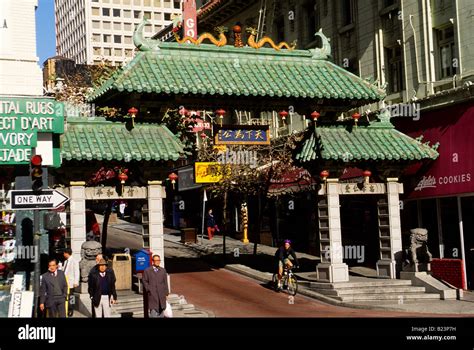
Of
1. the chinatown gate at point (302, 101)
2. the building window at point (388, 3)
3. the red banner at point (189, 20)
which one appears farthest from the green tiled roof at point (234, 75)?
the red banner at point (189, 20)

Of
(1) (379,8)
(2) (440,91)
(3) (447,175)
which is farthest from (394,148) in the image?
(1) (379,8)

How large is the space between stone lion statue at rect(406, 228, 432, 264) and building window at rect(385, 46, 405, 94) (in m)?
8.72

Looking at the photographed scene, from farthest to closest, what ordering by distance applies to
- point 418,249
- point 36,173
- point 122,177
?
point 418,249 → point 122,177 → point 36,173

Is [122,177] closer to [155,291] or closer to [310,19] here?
[155,291]

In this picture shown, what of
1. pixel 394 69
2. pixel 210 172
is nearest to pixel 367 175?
pixel 394 69

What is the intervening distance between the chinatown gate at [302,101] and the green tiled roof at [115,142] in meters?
0.17

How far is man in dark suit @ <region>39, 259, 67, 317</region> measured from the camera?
658 inches

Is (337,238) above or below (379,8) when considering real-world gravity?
below

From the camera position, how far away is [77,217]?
21703 mm

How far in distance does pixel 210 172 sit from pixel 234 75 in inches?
491

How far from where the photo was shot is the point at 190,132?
33781 millimetres

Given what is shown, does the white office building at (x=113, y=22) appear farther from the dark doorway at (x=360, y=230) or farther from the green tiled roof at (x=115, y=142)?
Answer: the green tiled roof at (x=115, y=142)
